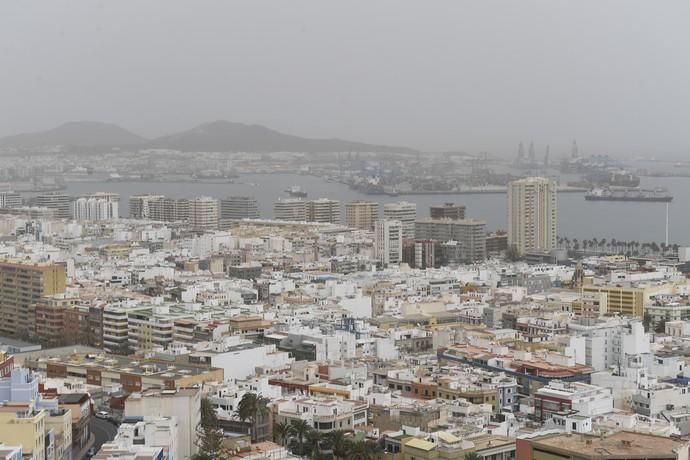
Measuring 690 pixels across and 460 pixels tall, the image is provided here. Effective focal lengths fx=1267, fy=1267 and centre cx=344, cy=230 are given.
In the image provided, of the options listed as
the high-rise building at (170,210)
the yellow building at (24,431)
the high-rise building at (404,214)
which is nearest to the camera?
the yellow building at (24,431)

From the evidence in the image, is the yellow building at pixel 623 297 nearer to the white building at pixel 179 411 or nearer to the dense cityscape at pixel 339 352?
Result: the dense cityscape at pixel 339 352

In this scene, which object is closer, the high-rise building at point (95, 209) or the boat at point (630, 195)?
the high-rise building at point (95, 209)

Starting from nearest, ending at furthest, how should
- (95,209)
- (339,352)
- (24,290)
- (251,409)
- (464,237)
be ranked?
(251,409), (339,352), (24,290), (464,237), (95,209)

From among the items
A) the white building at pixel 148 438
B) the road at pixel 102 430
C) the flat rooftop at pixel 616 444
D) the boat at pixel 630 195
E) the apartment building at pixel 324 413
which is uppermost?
the boat at pixel 630 195

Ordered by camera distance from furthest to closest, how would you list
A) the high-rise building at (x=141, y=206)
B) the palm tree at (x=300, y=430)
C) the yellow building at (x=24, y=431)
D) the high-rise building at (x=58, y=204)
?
the high-rise building at (x=58, y=204) → the high-rise building at (x=141, y=206) → the palm tree at (x=300, y=430) → the yellow building at (x=24, y=431)

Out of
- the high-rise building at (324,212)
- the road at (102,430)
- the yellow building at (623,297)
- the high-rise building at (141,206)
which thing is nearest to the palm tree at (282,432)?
the road at (102,430)

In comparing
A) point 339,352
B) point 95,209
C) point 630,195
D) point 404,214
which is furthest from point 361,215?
point 630,195

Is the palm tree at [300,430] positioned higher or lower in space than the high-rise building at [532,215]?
lower

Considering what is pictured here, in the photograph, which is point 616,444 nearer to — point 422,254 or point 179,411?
point 179,411
